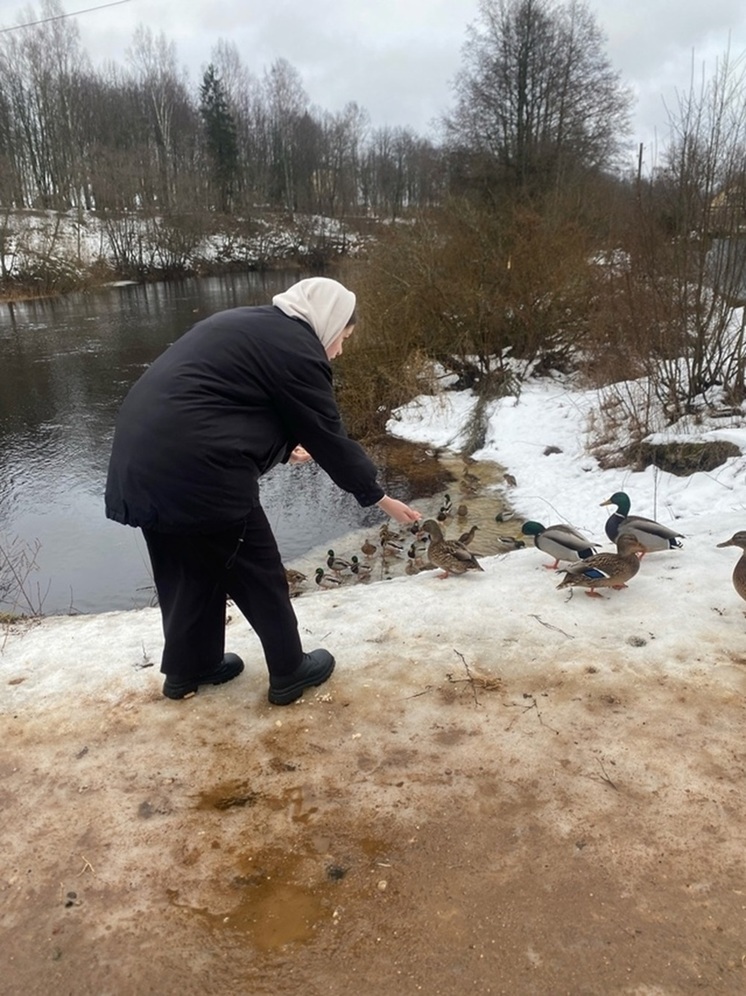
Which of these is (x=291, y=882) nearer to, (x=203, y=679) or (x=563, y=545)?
(x=203, y=679)

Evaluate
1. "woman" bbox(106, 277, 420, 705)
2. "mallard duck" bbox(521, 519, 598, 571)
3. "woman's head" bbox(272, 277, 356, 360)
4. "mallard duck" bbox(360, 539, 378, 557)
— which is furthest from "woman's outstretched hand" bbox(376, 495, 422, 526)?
"mallard duck" bbox(360, 539, 378, 557)

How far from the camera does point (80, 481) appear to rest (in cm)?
1096

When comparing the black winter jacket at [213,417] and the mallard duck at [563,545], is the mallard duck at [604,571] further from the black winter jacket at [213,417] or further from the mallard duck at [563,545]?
the black winter jacket at [213,417]

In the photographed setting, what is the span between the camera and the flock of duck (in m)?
4.37

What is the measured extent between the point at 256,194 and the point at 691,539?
63951mm

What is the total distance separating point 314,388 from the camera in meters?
2.73

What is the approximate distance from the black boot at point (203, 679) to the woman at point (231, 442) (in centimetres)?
41

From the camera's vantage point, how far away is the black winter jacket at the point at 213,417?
2609 millimetres

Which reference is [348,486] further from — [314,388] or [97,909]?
[97,909]

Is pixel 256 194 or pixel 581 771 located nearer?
pixel 581 771

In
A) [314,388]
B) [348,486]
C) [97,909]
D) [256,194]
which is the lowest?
[97,909]

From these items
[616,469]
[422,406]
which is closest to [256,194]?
[422,406]

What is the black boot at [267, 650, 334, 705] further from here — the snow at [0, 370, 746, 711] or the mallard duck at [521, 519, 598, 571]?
the mallard duck at [521, 519, 598, 571]

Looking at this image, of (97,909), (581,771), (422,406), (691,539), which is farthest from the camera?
(422,406)
